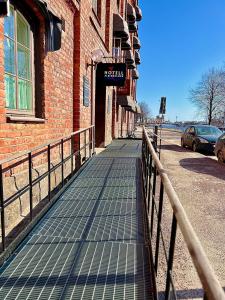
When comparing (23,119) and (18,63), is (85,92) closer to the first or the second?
(18,63)

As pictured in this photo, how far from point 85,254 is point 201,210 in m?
3.49

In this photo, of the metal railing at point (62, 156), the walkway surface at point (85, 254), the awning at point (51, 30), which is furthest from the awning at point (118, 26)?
the walkway surface at point (85, 254)

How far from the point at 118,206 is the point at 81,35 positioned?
509 cm

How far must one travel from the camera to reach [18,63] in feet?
14.1

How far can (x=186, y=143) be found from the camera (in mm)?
16688

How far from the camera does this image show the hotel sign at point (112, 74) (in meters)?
9.00

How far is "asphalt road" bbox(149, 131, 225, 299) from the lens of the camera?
3.10m

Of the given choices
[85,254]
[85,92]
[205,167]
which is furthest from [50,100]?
[205,167]

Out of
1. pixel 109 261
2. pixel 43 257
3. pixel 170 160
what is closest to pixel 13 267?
pixel 43 257

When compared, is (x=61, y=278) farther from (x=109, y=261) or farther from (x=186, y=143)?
(x=186, y=143)

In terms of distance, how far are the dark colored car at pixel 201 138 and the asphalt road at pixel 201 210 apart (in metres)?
3.30

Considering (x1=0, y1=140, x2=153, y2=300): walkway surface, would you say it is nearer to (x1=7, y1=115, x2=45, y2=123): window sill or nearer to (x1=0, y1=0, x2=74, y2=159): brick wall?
(x1=0, y1=0, x2=74, y2=159): brick wall

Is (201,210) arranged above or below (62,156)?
below

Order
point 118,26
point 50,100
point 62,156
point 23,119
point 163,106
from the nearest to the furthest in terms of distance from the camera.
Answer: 1. point 23,119
2. point 62,156
3. point 50,100
4. point 118,26
5. point 163,106
